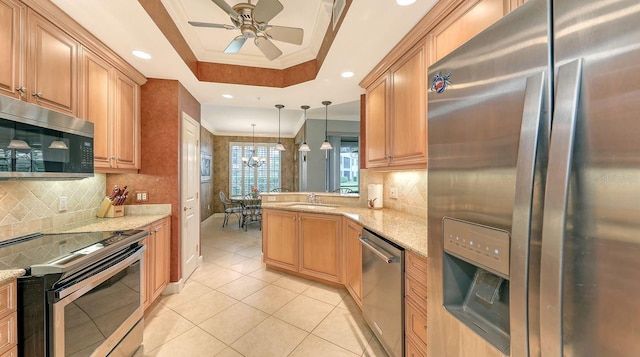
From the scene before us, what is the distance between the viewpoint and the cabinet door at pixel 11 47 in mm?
1410

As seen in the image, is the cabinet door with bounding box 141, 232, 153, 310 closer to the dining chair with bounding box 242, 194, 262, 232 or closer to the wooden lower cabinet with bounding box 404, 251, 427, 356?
the wooden lower cabinet with bounding box 404, 251, 427, 356

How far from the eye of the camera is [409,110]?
6.63ft

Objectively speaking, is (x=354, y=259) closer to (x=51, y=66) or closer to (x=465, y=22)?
(x=465, y=22)

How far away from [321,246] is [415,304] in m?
1.56

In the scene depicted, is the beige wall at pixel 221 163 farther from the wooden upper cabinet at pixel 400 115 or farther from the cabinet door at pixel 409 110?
the cabinet door at pixel 409 110

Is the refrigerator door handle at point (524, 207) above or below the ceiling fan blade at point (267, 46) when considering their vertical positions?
below

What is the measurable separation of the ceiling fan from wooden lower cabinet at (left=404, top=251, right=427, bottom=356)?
185 centimetres

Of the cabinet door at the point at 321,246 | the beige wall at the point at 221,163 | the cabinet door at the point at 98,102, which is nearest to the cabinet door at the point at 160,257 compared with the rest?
the cabinet door at the point at 98,102

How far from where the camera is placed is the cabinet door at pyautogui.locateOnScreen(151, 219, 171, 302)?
96.8 inches

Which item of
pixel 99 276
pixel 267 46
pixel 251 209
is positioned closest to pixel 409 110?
pixel 267 46

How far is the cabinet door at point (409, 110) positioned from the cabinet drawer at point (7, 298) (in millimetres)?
2438

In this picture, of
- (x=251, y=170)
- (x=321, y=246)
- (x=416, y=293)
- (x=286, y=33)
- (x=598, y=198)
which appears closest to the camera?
(x=598, y=198)

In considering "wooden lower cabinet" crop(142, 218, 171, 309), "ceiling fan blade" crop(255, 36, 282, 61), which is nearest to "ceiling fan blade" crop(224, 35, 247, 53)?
"ceiling fan blade" crop(255, 36, 282, 61)

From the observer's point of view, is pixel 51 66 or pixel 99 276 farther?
pixel 51 66
